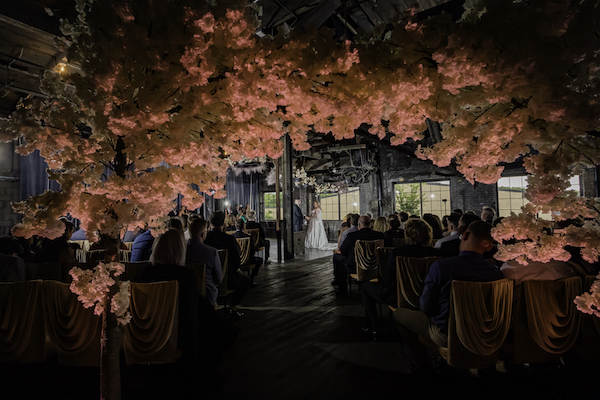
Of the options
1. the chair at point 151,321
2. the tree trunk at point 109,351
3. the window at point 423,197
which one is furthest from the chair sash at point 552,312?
the window at point 423,197

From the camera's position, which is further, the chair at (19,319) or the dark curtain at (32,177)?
the dark curtain at (32,177)

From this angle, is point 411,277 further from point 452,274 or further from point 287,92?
point 287,92

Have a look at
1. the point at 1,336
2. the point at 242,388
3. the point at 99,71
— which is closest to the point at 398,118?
the point at 99,71

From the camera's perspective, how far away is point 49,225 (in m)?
1.35

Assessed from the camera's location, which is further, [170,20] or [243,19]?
[243,19]

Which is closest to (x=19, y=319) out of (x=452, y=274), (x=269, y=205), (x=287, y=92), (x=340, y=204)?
(x=287, y=92)

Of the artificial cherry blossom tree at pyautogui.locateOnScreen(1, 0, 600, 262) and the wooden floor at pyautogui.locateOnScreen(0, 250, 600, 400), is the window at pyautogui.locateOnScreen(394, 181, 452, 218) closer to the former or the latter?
the wooden floor at pyautogui.locateOnScreen(0, 250, 600, 400)

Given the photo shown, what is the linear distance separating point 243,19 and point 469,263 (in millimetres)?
2037

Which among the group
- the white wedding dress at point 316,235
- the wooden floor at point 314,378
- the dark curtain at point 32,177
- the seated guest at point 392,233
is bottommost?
the wooden floor at point 314,378

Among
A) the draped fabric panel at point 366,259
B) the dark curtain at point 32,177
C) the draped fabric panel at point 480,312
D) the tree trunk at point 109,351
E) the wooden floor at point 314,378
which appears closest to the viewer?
the tree trunk at point 109,351

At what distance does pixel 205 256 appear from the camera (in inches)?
116

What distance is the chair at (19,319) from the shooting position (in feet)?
6.64

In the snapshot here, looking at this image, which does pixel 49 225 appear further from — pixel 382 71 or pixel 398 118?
pixel 398 118

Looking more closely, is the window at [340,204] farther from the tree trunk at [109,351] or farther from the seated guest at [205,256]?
the tree trunk at [109,351]
